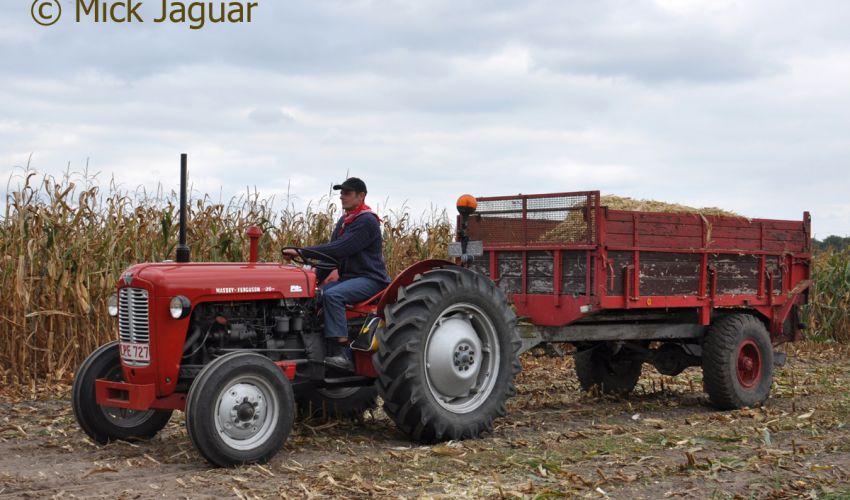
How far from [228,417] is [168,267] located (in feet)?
3.59

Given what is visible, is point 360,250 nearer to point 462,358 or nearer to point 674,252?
point 462,358

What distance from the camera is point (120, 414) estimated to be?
7160 millimetres

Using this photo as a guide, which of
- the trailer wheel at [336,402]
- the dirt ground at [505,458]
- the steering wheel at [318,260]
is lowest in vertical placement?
the dirt ground at [505,458]

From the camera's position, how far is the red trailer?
8.25 m

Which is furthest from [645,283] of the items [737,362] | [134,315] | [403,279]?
[134,315]

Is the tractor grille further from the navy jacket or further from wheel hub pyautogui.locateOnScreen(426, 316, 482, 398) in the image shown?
wheel hub pyautogui.locateOnScreen(426, 316, 482, 398)

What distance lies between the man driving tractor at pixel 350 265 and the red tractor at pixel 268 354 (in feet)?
0.33

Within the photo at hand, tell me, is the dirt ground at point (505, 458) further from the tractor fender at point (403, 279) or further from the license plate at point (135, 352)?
the tractor fender at point (403, 279)

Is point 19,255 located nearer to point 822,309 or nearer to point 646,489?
point 646,489

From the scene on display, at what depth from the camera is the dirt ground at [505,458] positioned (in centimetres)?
554

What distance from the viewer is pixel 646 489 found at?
5.55m

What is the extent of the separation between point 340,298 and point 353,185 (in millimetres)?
953

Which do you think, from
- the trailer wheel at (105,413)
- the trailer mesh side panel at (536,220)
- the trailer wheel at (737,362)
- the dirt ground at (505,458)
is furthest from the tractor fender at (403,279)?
the trailer wheel at (737,362)

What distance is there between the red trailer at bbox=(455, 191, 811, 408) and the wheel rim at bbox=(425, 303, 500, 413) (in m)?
0.60
